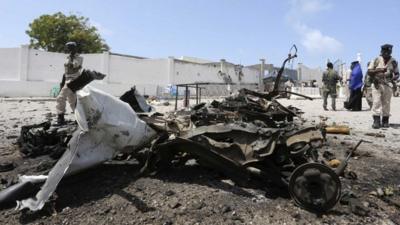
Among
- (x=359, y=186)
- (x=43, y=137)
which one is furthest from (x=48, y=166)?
(x=359, y=186)

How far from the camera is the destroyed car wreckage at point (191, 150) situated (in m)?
3.09

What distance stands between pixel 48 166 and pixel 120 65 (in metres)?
30.2

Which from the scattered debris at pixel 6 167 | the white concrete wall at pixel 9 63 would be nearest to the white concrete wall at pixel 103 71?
the white concrete wall at pixel 9 63

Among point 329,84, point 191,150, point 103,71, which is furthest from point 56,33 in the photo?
point 191,150

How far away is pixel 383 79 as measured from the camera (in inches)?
324

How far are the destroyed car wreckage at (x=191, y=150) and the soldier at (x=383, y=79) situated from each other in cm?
524

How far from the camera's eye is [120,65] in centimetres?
3341

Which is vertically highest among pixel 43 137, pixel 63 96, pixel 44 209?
pixel 63 96

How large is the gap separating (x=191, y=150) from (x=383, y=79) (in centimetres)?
614

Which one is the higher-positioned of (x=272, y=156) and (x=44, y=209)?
(x=272, y=156)

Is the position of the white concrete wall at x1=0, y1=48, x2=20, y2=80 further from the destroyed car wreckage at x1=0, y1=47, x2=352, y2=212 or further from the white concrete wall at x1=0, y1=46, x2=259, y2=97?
the destroyed car wreckage at x1=0, y1=47, x2=352, y2=212

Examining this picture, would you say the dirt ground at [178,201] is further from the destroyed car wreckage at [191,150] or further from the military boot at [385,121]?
the military boot at [385,121]

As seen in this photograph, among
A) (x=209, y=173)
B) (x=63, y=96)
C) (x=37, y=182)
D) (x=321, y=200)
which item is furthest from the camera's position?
(x=63, y=96)

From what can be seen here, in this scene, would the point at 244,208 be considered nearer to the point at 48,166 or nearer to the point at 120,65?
the point at 48,166
